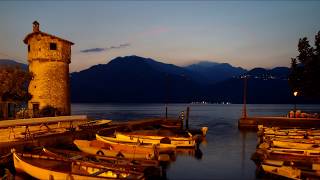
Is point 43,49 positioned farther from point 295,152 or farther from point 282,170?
point 282,170

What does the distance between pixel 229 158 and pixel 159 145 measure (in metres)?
8.37

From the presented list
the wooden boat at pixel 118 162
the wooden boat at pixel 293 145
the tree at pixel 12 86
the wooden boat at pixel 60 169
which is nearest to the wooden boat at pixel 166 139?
the wooden boat at pixel 293 145

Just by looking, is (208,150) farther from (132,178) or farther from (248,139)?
(132,178)

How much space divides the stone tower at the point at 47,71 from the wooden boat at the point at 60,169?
1880cm

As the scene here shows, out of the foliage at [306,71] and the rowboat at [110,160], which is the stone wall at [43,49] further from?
the foliage at [306,71]

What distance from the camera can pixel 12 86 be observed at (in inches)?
1457

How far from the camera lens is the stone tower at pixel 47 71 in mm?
40469

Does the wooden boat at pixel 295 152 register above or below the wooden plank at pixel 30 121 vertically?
below

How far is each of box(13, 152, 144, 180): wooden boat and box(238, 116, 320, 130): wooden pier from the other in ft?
118

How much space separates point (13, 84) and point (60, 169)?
21.0 meters

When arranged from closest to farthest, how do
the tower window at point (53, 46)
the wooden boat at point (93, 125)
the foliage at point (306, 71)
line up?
the wooden boat at point (93, 125) → the tower window at point (53, 46) → the foliage at point (306, 71)

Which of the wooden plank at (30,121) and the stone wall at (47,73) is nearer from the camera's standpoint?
the wooden plank at (30,121)

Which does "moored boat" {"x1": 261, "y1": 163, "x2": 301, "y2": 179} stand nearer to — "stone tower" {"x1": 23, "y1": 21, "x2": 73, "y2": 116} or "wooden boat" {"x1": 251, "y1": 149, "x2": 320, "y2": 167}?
"wooden boat" {"x1": 251, "y1": 149, "x2": 320, "y2": 167}

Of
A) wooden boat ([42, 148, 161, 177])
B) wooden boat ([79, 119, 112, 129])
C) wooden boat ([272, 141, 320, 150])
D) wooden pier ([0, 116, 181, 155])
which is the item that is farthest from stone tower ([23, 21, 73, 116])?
wooden boat ([272, 141, 320, 150])
